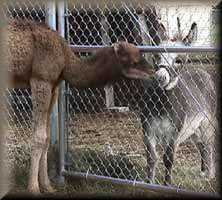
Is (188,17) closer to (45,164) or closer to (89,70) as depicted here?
(89,70)

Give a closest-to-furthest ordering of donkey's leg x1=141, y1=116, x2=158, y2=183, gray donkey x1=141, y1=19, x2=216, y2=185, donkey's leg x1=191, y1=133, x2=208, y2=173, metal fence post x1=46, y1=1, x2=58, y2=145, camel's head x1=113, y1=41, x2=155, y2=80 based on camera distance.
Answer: camel's head x1=113, y1=41, x2=155, y2=80
metal fence post x1=46, y1=1, x2=58, y2=145
gray donkey x1=141, y1=19, x2=216, y2=185
donkey's leg x1=141, y1=116, x2=158, y2=183
donkey's leg x1=191, y1=133, x2=208, y2=173

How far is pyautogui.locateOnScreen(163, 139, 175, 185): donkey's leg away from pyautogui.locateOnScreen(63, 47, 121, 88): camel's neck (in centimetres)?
108

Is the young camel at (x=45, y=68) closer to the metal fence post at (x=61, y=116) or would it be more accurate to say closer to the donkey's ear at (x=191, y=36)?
the metal fence post at (x=61, y=116)

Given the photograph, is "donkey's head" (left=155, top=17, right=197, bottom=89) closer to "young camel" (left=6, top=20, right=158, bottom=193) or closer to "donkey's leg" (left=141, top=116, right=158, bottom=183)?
"young camel" (left=6, top=20, right=158, bottom=193)

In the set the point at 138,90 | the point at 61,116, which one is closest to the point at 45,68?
the point at 61,116

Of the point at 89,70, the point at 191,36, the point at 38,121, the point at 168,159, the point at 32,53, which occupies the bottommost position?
the point at 168,159

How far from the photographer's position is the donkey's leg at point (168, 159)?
16.2ft

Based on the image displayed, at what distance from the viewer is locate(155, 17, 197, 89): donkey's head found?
4609 millimetres

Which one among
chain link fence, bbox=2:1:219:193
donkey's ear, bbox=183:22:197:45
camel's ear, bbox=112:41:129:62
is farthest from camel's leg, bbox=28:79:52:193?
donkey's ear, bbox=183:22:197:45

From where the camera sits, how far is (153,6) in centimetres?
507

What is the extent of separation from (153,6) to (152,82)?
0.73m

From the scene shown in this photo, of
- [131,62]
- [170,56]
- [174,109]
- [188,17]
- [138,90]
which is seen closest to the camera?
[131,62]

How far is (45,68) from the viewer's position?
429 centimetres

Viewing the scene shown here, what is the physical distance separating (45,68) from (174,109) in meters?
1.36
